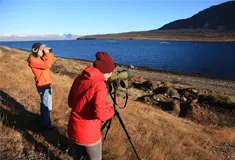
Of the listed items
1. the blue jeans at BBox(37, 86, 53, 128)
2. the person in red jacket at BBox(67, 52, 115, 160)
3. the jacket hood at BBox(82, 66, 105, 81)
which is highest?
the jacket hood at BBox(82, 66, 105, 81)

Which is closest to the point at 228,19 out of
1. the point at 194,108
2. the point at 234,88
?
the point at 234,88

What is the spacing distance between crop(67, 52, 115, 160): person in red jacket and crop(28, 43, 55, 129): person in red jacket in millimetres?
2338

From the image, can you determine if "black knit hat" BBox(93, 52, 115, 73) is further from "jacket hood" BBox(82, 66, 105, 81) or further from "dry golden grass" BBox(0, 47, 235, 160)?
"dry golden grass" BBox(0, 47, 235, 160)

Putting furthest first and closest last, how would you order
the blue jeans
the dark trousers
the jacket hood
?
the blue jeans → the dark trousers → the jacket hood

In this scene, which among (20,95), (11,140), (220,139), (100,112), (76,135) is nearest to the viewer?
(100,112)

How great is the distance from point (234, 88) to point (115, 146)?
82.3 ft

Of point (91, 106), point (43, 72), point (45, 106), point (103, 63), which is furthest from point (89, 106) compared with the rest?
point (43, 72)

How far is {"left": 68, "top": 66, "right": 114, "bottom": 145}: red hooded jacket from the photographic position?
2955 mm

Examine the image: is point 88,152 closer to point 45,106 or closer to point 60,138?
point 60,138

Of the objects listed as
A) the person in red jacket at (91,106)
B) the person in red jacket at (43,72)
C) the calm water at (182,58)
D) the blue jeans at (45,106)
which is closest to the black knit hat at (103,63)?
the person in red jacket at (91,106)

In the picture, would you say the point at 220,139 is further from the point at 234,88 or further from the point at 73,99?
the point at 234,88

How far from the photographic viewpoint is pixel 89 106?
3.07 m

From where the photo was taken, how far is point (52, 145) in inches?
185

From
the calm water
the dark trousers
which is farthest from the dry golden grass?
the calm water
